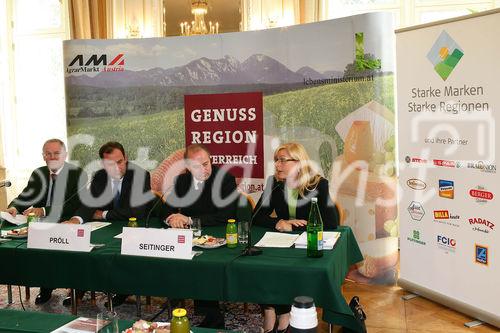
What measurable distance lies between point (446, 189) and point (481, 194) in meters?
0.28

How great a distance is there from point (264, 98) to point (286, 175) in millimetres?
1425

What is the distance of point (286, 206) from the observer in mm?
3379

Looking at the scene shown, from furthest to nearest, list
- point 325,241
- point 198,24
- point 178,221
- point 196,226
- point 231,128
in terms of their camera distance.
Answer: point 198,24
point 231,128
point 178,221
point 196,226
point 325,241

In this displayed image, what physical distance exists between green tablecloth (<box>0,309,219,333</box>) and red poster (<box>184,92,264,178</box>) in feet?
9.08

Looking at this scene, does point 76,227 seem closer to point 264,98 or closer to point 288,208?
point 288,208

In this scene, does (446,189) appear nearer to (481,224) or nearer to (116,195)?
(481,224)

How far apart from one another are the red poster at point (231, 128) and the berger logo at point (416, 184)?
128 cm

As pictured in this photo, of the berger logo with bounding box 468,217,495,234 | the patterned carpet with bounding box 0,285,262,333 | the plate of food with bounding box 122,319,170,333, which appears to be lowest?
the patterned carpet with bounding box 0,285,262,333

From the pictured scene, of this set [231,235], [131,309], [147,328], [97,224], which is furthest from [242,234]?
[131,309]

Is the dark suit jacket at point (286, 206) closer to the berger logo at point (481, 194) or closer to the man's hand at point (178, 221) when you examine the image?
the man's hand at point (178, 221)

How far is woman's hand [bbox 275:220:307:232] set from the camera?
3.12 meters

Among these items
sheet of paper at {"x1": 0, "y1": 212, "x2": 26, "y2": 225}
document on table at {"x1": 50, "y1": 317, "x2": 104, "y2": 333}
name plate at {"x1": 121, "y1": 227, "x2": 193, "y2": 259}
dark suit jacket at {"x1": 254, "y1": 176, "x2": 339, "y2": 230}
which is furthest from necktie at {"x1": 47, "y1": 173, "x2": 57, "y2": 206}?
document on table at {"x1": 50, "y1": 317, "x2": 104, "y2": 333}

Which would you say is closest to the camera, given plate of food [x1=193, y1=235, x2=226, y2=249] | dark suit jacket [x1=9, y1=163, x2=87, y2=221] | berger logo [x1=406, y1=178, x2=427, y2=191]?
plate of food [x1=193, y1=235, x2=226, y2=249]

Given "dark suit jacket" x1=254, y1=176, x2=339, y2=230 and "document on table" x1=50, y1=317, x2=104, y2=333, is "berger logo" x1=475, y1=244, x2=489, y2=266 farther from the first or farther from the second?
"document on table" x1=50, y1=317, x2=104, y2=333
